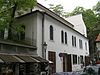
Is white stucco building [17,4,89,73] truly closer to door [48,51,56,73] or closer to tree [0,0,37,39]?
door [48,51,56,73]

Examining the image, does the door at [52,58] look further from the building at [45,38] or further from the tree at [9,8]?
the tree at [9,8]

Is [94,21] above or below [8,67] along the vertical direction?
above

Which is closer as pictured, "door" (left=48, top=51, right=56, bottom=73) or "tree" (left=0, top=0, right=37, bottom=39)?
"tree" (left=0, top=0, right=37, bottom=39)

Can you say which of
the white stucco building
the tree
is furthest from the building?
the tree

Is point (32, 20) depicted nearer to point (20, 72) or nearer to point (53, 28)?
point (53, 28)

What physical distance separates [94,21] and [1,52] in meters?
39.0

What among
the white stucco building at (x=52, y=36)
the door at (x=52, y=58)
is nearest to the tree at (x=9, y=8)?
the white stucco building at (x=52, y=36)

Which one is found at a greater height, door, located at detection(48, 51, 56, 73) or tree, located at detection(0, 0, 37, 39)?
tree, located at detection(0, 0, 37, 39)

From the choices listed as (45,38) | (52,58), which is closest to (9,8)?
(45,38)

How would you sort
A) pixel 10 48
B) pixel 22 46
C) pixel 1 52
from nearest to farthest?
pixel 1 52 → pixel 10 48 → pixel 22 46

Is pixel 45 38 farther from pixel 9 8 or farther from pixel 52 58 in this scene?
pixel 9 8

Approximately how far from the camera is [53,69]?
21.9 meters

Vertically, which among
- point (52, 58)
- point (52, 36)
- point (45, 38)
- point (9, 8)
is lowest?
point (52, 58)

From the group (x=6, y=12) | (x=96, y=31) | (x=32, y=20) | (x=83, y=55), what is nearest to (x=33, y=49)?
(x=32, y=20)
